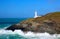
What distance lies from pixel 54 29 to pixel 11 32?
1218 centimetres

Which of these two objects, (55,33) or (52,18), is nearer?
(55,33)

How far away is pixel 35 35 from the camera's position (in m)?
65.2

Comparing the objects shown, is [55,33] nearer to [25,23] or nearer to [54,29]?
[54,29]

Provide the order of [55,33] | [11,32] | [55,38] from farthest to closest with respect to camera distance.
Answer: [11,32], [55,33], [55,38]

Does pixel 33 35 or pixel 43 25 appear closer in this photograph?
pixel 33 35

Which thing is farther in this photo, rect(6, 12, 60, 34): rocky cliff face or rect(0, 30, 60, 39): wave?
rect(6, 12, 60, 34): rocky cliff face

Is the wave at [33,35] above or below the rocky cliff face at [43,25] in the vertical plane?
below

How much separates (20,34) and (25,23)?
425 cm

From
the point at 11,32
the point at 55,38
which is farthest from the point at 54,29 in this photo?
the point at 11,32

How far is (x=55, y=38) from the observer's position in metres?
60.4

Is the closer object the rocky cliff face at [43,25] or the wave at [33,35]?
the wave at [33,35]

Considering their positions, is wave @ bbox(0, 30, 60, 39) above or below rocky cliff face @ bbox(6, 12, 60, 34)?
below

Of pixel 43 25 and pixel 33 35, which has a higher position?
pixel 43 25

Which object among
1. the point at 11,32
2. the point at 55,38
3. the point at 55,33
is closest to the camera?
the point at 55,38
